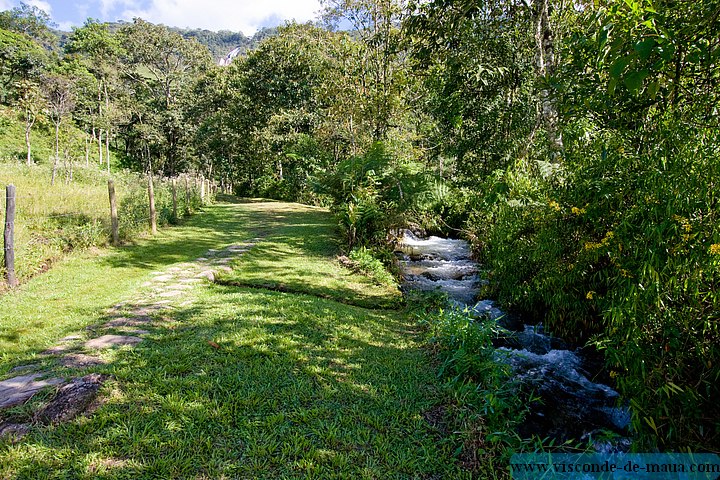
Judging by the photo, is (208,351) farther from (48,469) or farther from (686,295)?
(686,295)

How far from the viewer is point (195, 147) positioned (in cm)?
3073

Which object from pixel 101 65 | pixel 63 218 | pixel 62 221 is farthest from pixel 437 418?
pixel 101 65

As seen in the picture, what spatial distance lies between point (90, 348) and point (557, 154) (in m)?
6.90

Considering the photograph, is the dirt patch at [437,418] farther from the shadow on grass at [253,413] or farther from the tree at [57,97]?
the tree at [57,97]

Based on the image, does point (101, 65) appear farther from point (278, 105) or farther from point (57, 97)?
point (278, 105)

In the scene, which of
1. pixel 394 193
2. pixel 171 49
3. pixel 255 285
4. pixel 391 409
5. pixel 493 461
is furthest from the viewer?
pixel 171 49

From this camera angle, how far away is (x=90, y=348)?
3.83 m

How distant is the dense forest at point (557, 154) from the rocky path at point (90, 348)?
12.9 ft

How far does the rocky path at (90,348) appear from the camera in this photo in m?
2.78

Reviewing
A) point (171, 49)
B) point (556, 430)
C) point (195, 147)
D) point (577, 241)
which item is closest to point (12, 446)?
point (556, 430)

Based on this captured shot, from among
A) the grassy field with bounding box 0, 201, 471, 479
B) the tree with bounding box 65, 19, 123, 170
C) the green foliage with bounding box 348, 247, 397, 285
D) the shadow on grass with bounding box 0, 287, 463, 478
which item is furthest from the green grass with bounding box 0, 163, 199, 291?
the tree with bounding box 65, 19, 123, 170

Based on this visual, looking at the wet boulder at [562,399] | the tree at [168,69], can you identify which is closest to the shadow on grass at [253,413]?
the wet boulder at [562,399]

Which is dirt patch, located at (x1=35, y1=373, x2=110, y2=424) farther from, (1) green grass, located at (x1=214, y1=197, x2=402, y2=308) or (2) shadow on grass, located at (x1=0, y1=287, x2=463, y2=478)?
(1) green grass, located at (x1=214, y1=197, x2=402, y2=308)

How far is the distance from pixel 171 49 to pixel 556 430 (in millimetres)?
35338
